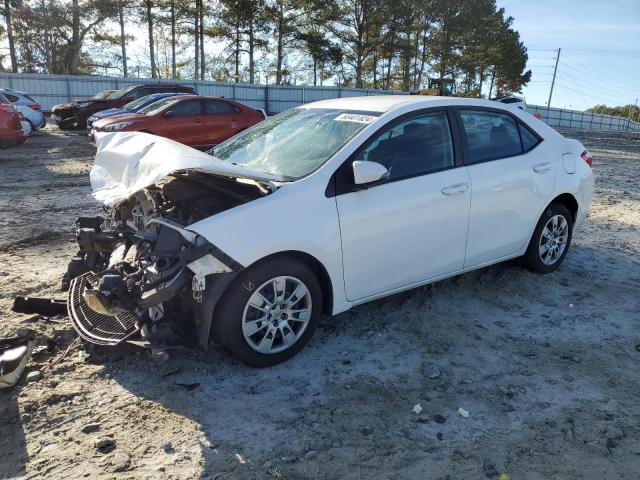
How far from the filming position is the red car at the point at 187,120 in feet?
41.1

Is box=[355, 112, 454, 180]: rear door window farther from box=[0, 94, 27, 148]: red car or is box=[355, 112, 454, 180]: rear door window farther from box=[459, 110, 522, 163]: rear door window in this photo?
box=[0, 94, 27, 148]: red car

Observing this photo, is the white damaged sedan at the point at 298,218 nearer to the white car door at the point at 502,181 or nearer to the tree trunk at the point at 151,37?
the white car door at the point at 502,181

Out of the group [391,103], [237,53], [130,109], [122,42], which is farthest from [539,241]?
[122,42]

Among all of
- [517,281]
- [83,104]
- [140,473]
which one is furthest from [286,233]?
[83,104]

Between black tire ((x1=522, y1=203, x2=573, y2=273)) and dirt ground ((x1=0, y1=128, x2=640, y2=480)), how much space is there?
22 centimetres

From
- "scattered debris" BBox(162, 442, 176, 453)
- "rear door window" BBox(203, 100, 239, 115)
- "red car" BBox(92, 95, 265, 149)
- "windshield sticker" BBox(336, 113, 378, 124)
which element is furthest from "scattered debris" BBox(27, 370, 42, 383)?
"rear door window" BBox(203, 100, 239, 115)

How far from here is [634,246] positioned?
20.4ft

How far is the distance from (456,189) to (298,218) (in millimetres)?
1417

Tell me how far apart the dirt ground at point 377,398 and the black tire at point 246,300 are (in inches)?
5.5

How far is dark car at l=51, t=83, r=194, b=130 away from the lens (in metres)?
18.2

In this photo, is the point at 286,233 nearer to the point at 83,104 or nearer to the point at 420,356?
the point at 420,356

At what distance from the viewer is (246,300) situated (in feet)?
10.8

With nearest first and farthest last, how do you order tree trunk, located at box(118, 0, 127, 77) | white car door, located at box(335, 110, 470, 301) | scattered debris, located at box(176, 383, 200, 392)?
scattered debris, located at box(176, 383, 200, 392), white car door, located at box(335, 110, 470, 301), tree trunk, located at box(118, 0, 127, 77)

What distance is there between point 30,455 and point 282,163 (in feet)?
7.87
